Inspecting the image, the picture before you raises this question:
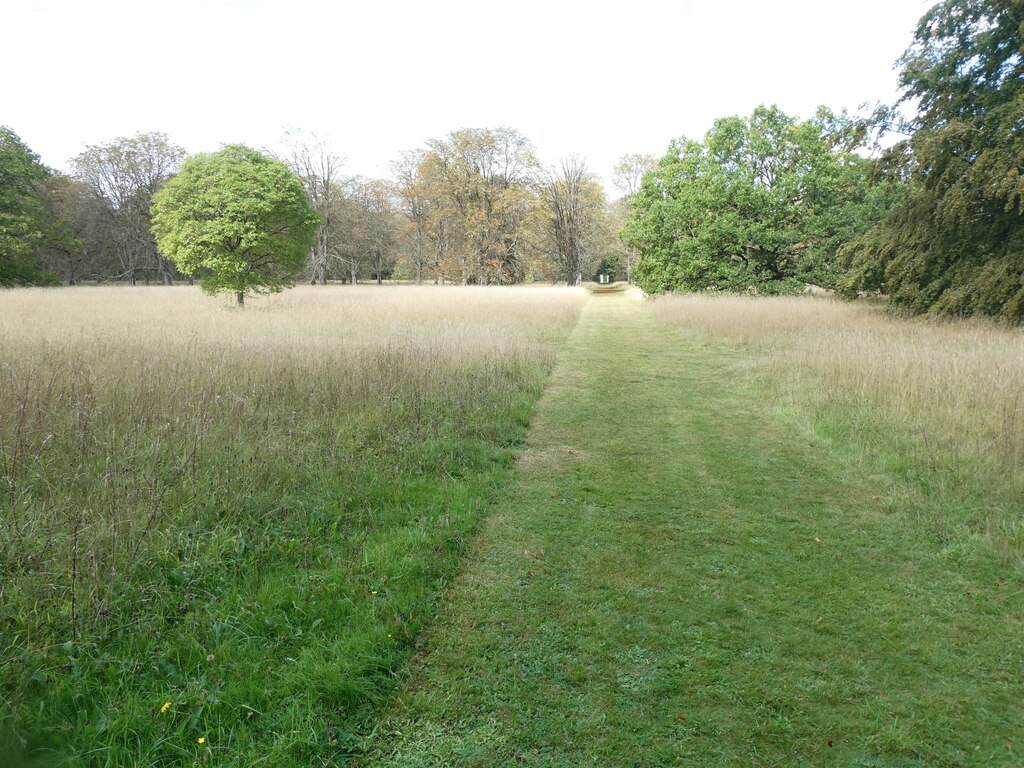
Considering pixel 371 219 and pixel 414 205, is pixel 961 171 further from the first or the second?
pixel 371 219

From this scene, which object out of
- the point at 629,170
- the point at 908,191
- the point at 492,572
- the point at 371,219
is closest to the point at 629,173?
the point at 629,170

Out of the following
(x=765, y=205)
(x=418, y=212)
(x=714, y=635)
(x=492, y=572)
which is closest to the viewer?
(x=714, y=635)

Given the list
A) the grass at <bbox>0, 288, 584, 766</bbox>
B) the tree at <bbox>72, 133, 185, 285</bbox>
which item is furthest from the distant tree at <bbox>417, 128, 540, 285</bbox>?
the grass at <bbox>0, 288, 584, 766</bbox>

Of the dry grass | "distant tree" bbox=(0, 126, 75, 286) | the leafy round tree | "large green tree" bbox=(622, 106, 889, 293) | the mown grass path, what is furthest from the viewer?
"distant tree" bbox=(0, 126, 75, 286)

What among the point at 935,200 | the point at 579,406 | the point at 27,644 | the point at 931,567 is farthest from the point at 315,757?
the point at 935,200

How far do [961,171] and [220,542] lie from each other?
17.0 metres

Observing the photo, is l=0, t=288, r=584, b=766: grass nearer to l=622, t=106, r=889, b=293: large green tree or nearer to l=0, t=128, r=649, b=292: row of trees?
l=622, t=106, r=889, b=293: large green tree

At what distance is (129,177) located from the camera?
1909 inches

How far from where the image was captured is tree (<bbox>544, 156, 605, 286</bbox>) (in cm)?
5456

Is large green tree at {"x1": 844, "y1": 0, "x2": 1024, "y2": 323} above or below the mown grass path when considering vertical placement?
above

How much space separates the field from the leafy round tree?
39.6 ft

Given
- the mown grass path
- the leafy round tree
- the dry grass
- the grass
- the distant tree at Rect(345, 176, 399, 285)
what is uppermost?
the distant tree at Rect(345, 176, 399, 285)

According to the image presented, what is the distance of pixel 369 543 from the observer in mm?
3949

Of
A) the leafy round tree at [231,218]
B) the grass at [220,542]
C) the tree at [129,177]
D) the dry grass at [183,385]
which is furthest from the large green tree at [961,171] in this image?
the tree at [129,177]
